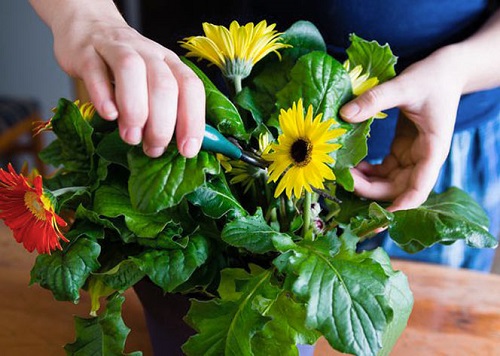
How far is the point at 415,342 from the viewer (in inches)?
23.2

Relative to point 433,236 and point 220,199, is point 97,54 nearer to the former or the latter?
point 220,199

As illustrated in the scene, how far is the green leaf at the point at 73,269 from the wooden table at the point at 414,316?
0.17m

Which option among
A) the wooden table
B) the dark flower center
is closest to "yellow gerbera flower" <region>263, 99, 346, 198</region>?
the dark flower center

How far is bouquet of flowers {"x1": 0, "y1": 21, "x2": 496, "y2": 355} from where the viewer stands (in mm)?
388

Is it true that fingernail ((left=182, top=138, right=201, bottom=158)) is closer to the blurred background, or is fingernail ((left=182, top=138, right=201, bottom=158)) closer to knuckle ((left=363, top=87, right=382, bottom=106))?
knuckle ((left=363, top=87, right=382, bottom=106))

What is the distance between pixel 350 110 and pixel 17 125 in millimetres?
1384

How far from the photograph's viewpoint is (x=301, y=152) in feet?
1.36

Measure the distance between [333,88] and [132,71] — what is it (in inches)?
7.0

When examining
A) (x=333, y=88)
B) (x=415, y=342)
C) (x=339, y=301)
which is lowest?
(x=415, y=342)

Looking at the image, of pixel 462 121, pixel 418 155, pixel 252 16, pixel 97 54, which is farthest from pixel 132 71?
pixel 462 121

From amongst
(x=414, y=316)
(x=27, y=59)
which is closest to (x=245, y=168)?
(x=414, y=316)

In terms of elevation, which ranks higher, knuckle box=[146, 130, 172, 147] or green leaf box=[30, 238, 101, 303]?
knuckle box=[146, 130, 172, 147]

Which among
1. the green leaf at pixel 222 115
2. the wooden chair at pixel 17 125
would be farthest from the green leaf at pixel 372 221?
the wooden chair at pixel 17 125

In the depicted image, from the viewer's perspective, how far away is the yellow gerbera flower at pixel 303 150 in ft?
1.33
